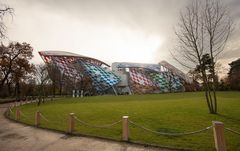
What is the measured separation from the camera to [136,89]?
85.9 m

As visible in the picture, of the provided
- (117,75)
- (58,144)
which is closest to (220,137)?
(58,144)

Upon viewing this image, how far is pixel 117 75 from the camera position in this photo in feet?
301

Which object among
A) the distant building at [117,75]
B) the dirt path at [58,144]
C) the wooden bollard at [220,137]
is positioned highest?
the distant building at [117,75]

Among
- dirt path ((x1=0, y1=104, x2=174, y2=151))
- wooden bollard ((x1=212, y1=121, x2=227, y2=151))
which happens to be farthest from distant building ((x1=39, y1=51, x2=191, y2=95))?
wooden bollard ((x1=212, y1=121, x2=227, y2=151))

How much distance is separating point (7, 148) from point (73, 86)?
57532 mm

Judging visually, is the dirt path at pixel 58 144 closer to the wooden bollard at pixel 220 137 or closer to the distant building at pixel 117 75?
the wooden bollard at pixel 220 137

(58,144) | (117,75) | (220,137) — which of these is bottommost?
(58,144)

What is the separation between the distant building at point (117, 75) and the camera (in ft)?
253

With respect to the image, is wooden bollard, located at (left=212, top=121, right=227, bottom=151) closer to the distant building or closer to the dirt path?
the dirt path

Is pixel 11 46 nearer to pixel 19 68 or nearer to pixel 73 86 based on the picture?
pixel 19 68

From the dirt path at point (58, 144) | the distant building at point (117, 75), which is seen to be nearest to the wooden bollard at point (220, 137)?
the dirt path at point (58, 144)

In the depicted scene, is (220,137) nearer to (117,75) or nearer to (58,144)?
(58,144)

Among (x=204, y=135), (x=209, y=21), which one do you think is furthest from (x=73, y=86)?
(x=204, y=135)

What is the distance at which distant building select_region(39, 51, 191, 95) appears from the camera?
77000 millimetres
